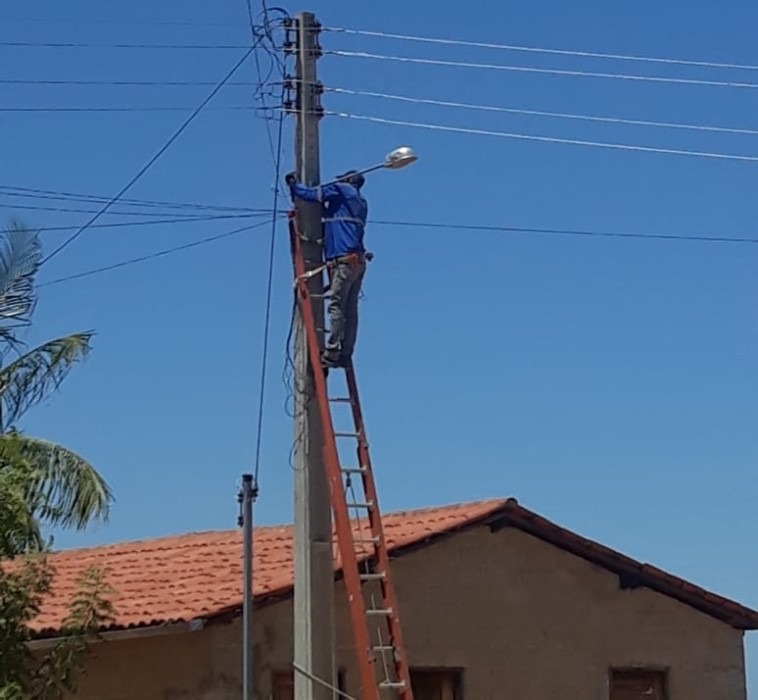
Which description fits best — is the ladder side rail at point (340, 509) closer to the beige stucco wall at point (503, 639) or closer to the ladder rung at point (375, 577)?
the ladder rung at point (375, 577)

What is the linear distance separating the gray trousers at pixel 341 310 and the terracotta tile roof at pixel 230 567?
10.0ft

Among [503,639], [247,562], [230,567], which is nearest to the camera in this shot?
[247,562]

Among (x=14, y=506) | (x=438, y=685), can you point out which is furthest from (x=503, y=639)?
(x=14, y=506)

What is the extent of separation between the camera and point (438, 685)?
17.5 metres

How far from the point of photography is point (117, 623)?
49.1ft

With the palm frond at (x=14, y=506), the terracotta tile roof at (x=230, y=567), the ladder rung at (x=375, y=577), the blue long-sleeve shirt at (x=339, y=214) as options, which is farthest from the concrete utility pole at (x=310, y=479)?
the palm frond at (x=14, y=506)

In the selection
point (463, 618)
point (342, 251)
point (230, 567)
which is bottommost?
point (463, 618)

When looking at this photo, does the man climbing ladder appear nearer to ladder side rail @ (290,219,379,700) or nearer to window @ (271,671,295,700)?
ladder side rail @ (290,219,379,700)

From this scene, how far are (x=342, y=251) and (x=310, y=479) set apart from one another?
1.84m

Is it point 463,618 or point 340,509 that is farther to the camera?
point 463,618

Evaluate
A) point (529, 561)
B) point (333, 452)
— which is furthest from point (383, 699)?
point (529, 561)

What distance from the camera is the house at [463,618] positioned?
1541 centimetres

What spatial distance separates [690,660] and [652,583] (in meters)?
1.14

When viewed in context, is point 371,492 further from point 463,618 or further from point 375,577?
point 463,618
